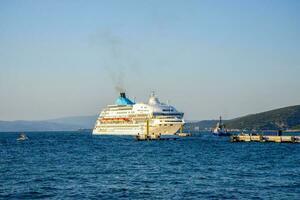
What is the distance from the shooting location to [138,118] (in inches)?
6122

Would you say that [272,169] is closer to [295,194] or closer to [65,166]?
[295,194]

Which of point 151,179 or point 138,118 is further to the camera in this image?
point 138,118

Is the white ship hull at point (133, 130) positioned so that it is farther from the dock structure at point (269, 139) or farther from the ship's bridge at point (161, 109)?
the dock structure at point (269, 139)

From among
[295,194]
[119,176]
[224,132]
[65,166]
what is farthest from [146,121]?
[295,194]

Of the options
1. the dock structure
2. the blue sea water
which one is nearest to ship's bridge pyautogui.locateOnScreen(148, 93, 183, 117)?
the dock structure

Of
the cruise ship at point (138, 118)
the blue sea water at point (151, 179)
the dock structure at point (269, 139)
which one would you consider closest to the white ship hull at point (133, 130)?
the cruise ship at point (138, 118)

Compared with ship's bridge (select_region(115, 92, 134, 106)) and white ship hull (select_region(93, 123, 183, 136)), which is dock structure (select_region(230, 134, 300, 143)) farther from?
ship's bridge (select_region(115, 92, 134, 106))

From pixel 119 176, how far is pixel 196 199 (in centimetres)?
1308

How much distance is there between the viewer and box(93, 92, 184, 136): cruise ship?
5694 inches

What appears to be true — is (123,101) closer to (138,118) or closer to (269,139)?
(138,118)

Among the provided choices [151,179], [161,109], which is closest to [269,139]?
[161,109]

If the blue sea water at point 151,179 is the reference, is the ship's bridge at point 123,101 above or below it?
above

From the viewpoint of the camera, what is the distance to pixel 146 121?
150m

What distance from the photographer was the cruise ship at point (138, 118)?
145 m
